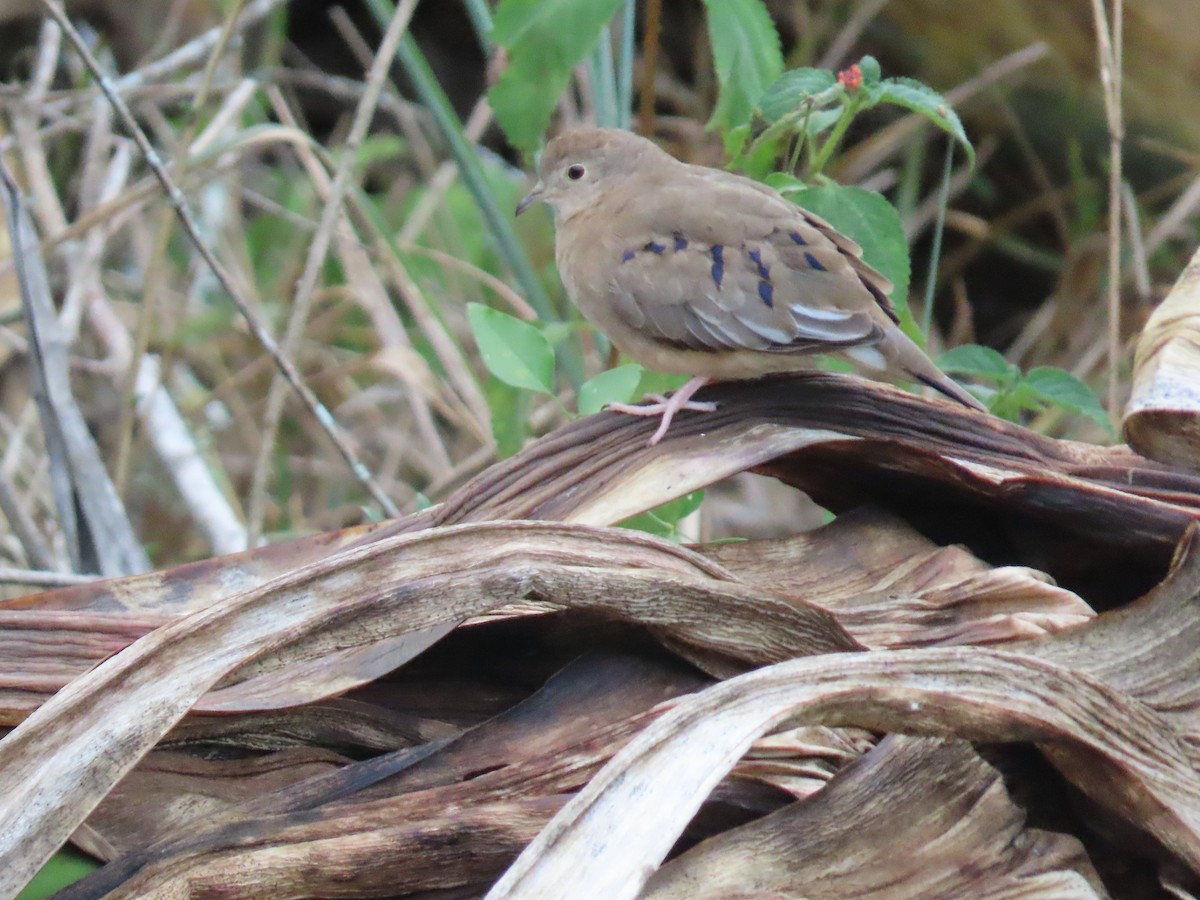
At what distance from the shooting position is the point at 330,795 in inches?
62.1

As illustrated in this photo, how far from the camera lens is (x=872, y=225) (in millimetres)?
2438

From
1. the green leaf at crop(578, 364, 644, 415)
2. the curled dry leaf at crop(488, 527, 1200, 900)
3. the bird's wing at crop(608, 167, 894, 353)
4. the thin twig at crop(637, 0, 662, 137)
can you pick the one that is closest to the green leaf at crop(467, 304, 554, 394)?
the green leaf at crop(578, 364, 644, 415)

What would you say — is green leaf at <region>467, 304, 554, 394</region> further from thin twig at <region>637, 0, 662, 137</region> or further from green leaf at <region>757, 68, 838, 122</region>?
thin twig at <region>637, 0, 662, 137</region>

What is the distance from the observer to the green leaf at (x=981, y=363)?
2.31 meters

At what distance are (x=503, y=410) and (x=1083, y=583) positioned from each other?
109cm

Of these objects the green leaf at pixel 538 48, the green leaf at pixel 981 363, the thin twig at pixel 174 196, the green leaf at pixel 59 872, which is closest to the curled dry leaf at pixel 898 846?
the green leaf at pixel 59 872

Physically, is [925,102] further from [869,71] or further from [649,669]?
[649,669]

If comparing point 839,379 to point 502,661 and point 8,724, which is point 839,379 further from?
point 8,724

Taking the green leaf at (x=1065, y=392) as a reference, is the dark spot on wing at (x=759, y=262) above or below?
above

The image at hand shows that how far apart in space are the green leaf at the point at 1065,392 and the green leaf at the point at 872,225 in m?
0.27

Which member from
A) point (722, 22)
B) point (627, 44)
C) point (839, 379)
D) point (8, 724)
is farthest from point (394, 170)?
point (8, 724)

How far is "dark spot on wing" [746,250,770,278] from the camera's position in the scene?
7.85ft

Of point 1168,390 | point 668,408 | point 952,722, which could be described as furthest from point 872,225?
point 952,722

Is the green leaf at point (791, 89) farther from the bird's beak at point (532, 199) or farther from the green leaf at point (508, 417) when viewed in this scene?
the bird's beak at point (532, 199)
